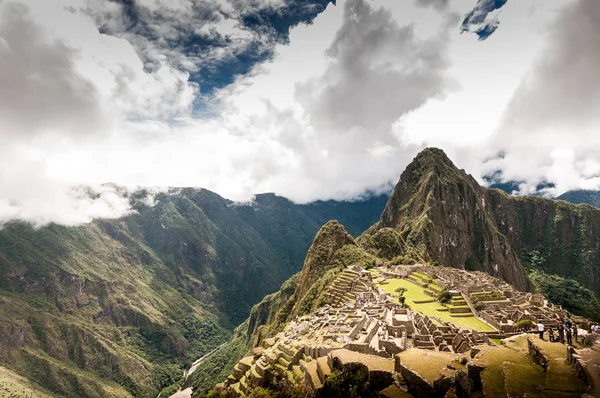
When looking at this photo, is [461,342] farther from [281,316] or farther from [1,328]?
[1,328]

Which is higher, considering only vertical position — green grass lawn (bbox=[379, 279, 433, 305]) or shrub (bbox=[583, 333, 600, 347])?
green grass lawn (bbox=[379, 279, 433, 305])

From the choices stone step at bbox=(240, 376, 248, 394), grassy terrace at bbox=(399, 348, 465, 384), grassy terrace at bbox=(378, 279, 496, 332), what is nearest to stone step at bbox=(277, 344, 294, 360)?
stone step at bbox=(240, 376, 248, 394)

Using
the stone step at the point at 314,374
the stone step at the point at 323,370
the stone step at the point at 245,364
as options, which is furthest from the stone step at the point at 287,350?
the stone step at the point at 323,370

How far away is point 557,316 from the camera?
53.4 meters

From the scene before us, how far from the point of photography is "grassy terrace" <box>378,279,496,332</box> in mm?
47991

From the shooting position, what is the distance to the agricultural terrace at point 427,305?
159ft

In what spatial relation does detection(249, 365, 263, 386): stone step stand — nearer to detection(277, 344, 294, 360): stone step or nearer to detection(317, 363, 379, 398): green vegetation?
detection(277, 344, 294, 360): stone step

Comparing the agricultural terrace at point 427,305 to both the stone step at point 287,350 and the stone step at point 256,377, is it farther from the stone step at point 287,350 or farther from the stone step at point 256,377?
the stone step at point 256,377

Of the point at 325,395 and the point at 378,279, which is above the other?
the point at 378,279

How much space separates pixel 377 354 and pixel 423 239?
6444 inches

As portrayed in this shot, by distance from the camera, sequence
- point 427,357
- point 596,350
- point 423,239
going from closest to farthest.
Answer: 1. point 596,350
2. point 427,357
3. point 423,239

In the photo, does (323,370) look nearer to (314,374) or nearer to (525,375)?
(314,374)

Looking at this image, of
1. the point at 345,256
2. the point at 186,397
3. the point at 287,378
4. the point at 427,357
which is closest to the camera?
the point at 427,357

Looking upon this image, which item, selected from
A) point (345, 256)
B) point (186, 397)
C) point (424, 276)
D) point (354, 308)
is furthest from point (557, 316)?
point (186, 397)
